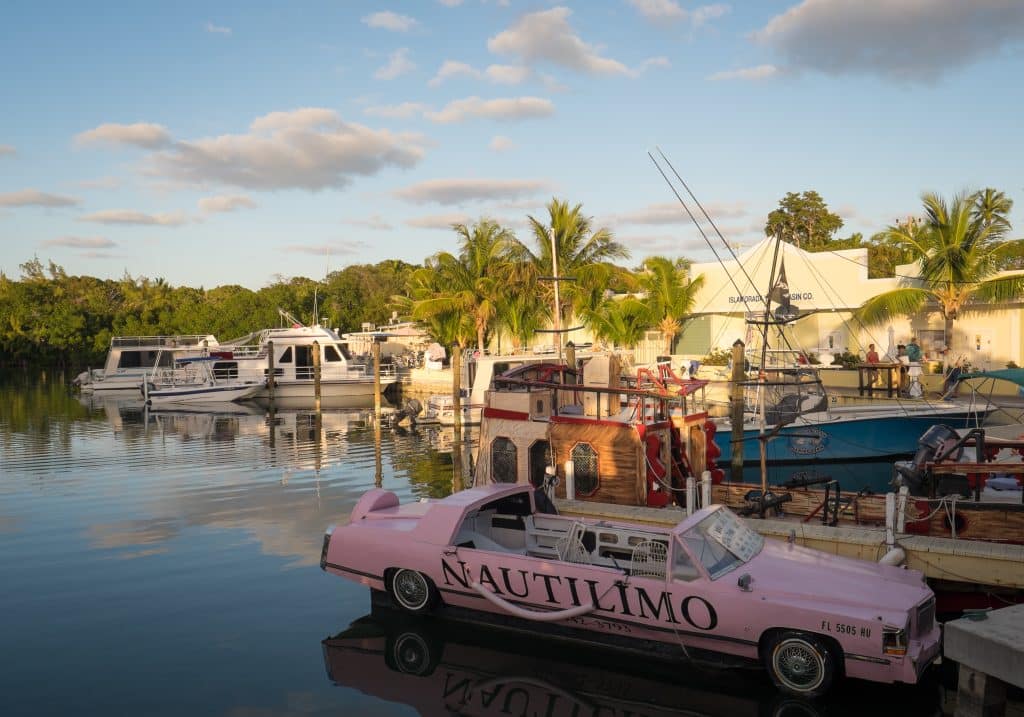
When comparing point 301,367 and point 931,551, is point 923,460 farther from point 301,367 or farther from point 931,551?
point 301,367

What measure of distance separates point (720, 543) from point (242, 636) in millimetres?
6379

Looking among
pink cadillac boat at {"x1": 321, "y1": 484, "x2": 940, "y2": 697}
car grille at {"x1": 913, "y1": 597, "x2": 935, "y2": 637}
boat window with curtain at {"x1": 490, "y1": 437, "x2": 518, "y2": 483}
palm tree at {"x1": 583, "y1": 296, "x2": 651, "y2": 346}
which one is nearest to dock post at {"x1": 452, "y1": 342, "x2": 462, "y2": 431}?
palm tree at {"x1": 583, "y1": 296, "x2": 651, "y2": 346}

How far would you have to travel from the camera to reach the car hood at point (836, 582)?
26.9 ft

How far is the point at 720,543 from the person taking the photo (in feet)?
30.5

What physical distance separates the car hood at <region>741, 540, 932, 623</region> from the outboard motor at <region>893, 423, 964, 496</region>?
4563 mm

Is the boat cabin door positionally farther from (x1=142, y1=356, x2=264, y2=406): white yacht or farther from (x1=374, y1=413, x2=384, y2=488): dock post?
(x1=374, y1=413, x2=384, y2=488): dock post

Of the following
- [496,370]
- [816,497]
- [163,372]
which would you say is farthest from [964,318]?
[163,372]

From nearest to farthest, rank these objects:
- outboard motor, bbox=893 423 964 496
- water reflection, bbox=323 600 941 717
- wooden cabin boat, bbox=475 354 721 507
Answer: water reflection, bbox=323 600 941 717 < outboard motor, bbox=893 423 964 496 < wooden cabin boat, bbox=475 354 721 507

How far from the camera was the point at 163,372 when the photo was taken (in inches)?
2012

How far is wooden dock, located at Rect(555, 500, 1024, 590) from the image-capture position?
991 centimetres

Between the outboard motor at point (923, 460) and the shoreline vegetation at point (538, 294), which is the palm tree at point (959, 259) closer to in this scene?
the shoreline vegetation at point (538, 294)

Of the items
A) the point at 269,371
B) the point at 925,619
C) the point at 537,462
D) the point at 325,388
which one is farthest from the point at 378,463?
the point at 269,371

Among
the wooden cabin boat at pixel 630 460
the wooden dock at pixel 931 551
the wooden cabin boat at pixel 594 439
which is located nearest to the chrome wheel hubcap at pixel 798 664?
the wooden dock at pixel 931 551

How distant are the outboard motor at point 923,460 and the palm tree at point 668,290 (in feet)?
79.1
